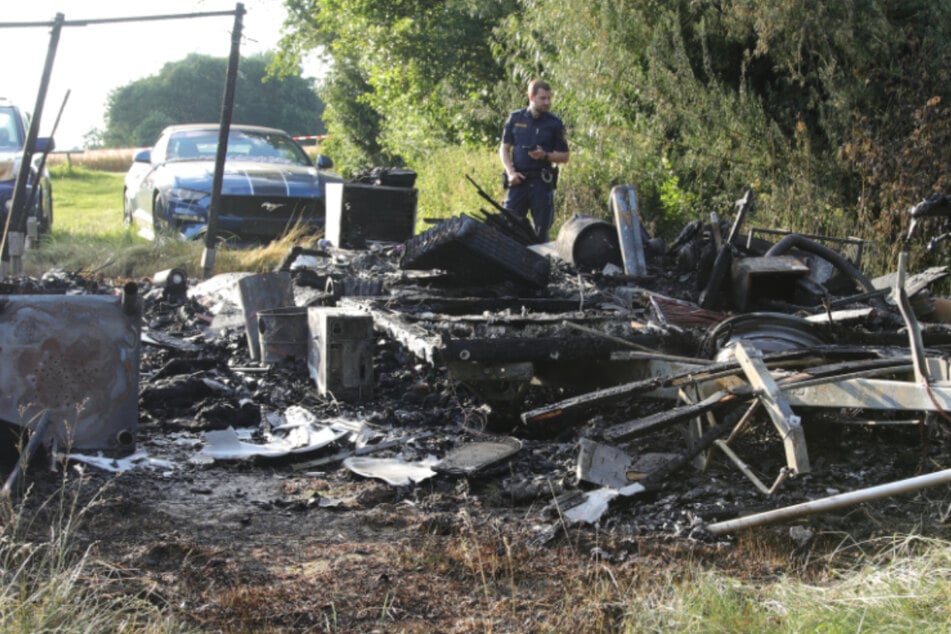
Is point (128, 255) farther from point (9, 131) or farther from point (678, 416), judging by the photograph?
point (678, 416)

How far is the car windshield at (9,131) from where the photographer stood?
1373 cm

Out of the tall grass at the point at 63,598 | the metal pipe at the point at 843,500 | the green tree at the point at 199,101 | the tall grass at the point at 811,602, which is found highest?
the green tree at the point at 199,101

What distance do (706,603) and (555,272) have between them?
18.0 feet

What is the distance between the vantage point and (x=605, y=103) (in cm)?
1400

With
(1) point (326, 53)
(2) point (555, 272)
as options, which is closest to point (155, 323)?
(2) point (555, 272)

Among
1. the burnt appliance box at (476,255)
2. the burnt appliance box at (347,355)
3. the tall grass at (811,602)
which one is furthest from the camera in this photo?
the burnt appliance box at (476,255)

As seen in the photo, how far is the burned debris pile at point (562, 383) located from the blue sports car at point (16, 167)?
482 centimetres

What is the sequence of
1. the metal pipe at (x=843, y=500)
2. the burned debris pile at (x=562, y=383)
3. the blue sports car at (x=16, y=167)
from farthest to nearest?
the blue sports car at (x=16, y=167) < the burned debris pile at (x=562, y=383) < the metal pipe at (x=843, y=500)

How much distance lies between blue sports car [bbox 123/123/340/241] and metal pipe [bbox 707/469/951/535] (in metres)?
10.3

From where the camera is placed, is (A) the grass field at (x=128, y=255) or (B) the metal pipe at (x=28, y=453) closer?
(B) the metal pipe at (x=28, y=453)

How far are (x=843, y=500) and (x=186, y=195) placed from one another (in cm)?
1144

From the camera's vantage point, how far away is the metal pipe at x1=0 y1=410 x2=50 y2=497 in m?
4.51

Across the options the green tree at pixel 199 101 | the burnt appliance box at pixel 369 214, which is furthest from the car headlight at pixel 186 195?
the green tree at pixel 199 101

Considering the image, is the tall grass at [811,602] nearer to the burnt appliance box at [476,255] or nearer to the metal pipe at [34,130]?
the burnt appliance box at [476,255]
